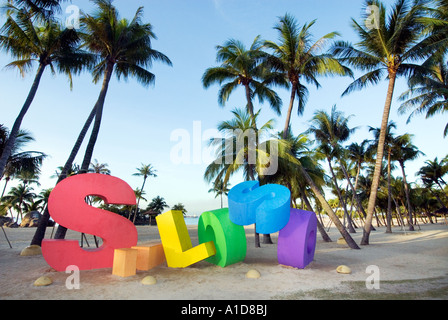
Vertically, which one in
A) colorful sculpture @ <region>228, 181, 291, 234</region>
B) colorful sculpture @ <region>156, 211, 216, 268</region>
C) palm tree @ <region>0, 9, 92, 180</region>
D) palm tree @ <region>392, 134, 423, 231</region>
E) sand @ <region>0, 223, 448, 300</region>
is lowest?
sand @ <region>0, 223, 448, 300</region>

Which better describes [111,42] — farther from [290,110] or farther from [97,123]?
[290,110]

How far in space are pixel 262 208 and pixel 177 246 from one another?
10.0 ft

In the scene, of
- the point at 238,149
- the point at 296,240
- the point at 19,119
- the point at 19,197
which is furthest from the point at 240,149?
the point at 19,197

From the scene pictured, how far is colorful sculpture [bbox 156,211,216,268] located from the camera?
304 inches

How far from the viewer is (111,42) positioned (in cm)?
1381

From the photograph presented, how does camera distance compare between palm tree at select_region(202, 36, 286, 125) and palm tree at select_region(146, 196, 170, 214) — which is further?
palm tree at select_region(146, 196, 170, 214)

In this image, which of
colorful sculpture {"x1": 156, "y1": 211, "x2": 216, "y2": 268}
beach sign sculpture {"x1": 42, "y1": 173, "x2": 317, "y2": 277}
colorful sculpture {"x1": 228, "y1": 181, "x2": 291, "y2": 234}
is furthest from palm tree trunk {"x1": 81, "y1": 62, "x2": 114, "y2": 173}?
colorful sculpture {"x1": 228, "y1": 181, "x2": 291, "y2": 234}

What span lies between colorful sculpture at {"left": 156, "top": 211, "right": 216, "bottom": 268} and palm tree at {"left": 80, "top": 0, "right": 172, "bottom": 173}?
6.91 metres

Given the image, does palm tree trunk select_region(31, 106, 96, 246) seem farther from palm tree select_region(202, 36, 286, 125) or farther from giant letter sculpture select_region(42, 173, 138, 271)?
palm tree select_region(202, 36, 286, 125)

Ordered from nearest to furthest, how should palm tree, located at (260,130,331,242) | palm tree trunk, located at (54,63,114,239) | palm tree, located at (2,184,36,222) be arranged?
palm tree trunk, located at (54,63,114,239) < palm tree, located at (260,130,331,242) < palm tree, located at (2,184,36,222)

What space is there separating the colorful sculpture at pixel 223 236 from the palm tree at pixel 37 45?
10818 millimetres

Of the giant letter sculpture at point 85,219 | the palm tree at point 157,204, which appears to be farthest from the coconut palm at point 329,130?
the palm tree at point 157,204

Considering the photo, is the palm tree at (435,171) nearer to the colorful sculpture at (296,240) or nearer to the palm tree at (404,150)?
the palm tree at (404,150)
